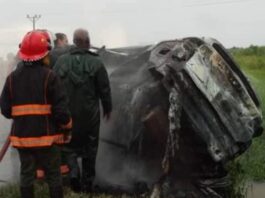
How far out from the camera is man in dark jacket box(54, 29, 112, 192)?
251 inches

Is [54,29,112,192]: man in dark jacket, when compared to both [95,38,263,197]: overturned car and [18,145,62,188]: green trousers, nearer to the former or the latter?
[95,38,263,197]: overturned car

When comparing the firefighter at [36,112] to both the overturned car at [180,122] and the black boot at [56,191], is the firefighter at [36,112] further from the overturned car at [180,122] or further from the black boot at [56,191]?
the overturned car at [180,122]

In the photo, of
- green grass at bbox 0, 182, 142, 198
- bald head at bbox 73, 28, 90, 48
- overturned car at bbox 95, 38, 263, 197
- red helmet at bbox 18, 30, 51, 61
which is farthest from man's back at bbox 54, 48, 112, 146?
red helmet at bbox 18, 30, 51, 61

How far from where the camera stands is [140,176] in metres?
6.56

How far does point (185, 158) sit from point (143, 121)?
0.57 meters

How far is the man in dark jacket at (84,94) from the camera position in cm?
638

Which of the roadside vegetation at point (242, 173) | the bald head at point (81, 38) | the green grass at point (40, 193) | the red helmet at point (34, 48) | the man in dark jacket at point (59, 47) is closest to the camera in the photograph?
the red helmet at point (34, 48)

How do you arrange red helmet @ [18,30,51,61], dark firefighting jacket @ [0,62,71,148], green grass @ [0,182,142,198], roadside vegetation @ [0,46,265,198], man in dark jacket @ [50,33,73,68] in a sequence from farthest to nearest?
man in dark jacket @ [50,33,73,68] < roadside vegetation @ [0,46,265,198] < green grass @ [0,182,142,198] < red helmet @ [18,30,51,61] < dark firefighting jacket @ [0,62,71,148]

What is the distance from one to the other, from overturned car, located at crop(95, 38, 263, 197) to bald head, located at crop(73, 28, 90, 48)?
0.68 meters

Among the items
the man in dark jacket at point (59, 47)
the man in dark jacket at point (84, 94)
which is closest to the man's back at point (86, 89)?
the man in dark jacket at point (84, 94)

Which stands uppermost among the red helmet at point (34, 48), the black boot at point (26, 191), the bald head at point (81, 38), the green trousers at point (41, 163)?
the red helmet at point (34, 48)

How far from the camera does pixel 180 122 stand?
6.18 metres

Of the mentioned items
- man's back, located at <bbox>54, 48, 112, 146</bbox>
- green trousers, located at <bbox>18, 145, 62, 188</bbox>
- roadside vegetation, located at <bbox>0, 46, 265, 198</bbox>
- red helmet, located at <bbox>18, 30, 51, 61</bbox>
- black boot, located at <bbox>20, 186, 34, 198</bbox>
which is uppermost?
red helmet, located at <bbox>18, 30, 51, 61</bbox>

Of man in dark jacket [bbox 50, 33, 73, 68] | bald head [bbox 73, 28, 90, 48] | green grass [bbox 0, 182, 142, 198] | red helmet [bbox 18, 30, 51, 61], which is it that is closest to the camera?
red helmet [bbox 18, 30, 51, 61]
